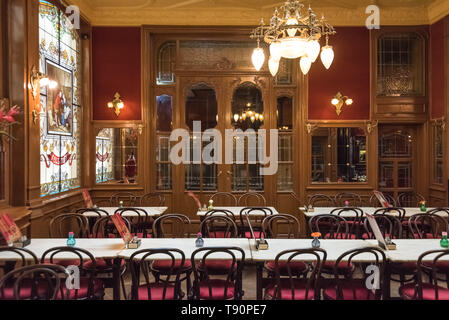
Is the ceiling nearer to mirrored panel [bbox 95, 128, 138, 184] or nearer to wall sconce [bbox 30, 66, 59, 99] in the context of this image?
mirrored panel [bbox 95, 128, 138, 184]

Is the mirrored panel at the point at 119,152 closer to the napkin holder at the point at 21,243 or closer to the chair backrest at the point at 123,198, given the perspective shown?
the chair backrest at the point at 123,198

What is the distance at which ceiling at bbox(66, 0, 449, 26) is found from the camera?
26.0ft

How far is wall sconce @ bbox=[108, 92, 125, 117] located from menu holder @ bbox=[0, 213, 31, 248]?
14.2ft

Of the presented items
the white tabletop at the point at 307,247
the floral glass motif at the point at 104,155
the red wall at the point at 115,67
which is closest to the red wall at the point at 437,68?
the white tabletop at the point at 307,247

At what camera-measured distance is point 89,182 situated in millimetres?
7957

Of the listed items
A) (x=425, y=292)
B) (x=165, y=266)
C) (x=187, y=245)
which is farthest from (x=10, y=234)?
(x=425, y=292)

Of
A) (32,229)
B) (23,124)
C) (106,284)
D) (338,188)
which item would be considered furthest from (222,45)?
(106,284)

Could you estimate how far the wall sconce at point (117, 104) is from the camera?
317 inches

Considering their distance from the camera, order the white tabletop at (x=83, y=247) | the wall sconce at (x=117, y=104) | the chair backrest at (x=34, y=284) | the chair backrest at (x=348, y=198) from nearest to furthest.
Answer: the chair backrest at (x=34, y=284) → the white tabletop at (x=83, y=247) → the chair backrest at (x=348, y=198) → the wall sconce at (x=117, y=104)

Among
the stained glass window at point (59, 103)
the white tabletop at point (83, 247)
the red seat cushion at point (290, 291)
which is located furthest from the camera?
the stained glass window at point (59, 103)

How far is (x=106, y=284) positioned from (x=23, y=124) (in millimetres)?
2508

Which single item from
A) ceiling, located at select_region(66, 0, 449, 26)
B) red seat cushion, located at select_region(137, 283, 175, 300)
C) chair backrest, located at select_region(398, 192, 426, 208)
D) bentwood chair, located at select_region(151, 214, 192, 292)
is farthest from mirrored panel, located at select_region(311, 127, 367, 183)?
red seat cushion, located at select_region(137, 283, 175, 300)

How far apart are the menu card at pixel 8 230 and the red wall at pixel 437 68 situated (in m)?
7.31

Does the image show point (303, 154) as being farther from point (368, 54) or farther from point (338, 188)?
point (368, 54)
